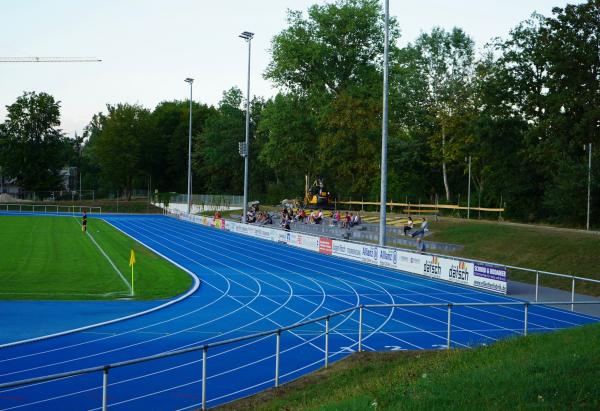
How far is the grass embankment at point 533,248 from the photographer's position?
2616 cm

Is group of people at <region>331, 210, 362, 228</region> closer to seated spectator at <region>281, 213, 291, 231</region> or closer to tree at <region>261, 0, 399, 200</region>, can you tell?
seated spectator at <region>281, 213, 291, 231</region>

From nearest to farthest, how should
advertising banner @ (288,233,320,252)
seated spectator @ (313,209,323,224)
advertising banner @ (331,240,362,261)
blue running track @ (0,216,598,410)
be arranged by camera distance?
1. blue running track @ (0,216,598,410)
2. advertising banner @ (331,240,362,261)
3. advertising banner @ (288,233,320,252)
4. seated spectator @ (313,209,323,224)

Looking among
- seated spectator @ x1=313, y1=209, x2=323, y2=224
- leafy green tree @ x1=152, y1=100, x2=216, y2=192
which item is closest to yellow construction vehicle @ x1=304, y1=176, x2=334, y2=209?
seated spectator @ x1=313, y1=209, x2=323, y2=224

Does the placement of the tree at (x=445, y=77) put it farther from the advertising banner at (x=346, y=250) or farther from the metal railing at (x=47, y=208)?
the metal railing at (x=47, y=208)

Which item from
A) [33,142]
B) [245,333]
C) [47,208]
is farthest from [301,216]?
[33,142]

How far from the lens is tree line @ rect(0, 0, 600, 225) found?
3669cm

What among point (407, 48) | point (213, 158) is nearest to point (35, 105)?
point (213, 158)

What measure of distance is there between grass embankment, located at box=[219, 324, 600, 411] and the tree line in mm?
24271

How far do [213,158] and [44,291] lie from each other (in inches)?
2789

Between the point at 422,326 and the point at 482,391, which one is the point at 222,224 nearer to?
the point at 422,326

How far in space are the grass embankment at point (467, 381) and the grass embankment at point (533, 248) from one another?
15026 millimetres

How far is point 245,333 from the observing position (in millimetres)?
16172

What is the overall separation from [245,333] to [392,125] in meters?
46.4

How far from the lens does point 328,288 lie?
24141mm
